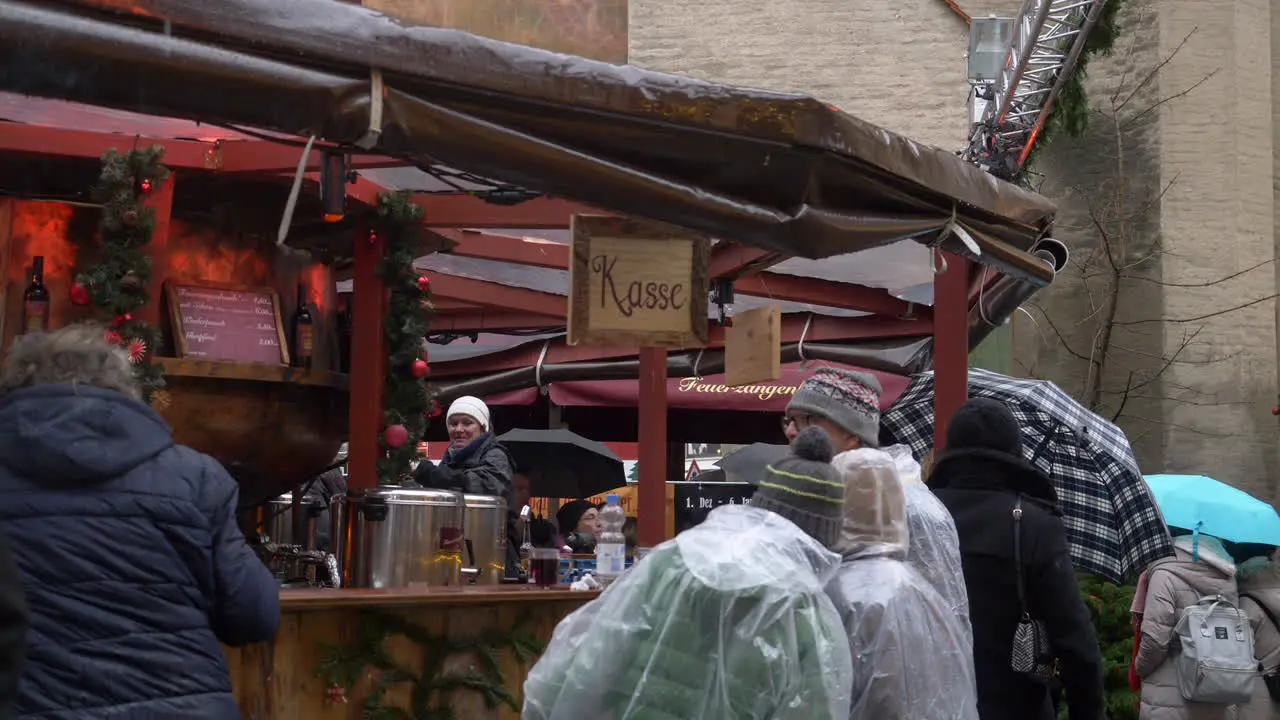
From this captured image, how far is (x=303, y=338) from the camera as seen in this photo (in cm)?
771

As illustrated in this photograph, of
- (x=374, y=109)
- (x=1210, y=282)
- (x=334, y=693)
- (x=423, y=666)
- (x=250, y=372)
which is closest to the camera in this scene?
(x=374, y=109)

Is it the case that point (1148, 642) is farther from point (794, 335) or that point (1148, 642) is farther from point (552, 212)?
point (794, 335)

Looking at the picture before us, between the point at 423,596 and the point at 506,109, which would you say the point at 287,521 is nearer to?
the point at 423,596

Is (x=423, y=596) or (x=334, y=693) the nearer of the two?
(x=334, y=693)

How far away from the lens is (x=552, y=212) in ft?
26.2

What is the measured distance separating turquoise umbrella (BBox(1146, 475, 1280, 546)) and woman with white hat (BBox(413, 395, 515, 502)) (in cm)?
358

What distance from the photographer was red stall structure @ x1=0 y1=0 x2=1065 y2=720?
160 inches

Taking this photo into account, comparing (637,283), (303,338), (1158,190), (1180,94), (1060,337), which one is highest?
(1180,94)

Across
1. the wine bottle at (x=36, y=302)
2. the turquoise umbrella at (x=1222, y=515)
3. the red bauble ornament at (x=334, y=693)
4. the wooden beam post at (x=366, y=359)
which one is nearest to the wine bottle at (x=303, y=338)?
the wooden beam post at (x=366, y=359)

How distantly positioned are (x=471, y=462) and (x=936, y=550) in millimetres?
3879

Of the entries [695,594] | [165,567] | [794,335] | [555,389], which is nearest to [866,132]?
[695,594]

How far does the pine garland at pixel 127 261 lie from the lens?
258 inches

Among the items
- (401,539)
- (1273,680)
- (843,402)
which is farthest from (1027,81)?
(401,539)

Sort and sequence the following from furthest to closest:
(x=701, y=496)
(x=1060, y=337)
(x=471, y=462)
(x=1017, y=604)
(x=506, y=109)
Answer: (x=1060, y=337)
(x=701, y=496)
(x=471, y=462)
(x=1017, y=604)
(x=506, y=109)
